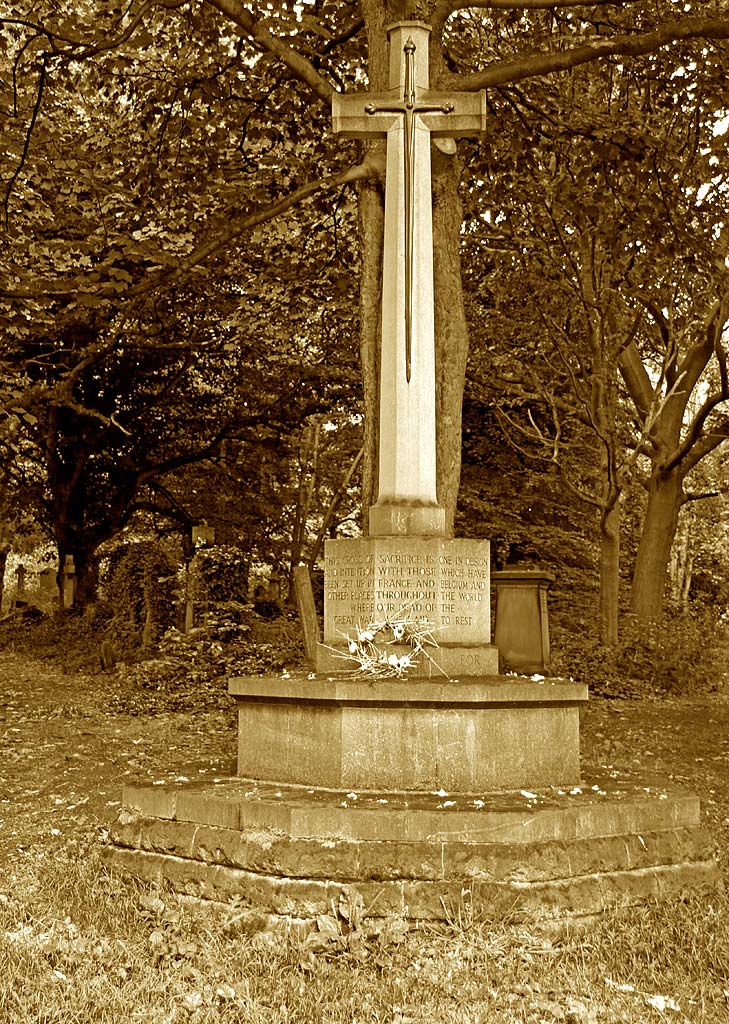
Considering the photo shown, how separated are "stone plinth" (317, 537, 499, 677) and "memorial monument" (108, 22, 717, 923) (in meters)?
0.01

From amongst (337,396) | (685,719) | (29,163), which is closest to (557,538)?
(337,396)

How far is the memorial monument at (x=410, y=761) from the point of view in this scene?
17.4 ft

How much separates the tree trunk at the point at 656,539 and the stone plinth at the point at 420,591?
1251cm

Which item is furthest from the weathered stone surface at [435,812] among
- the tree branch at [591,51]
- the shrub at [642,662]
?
the shrub at [642,662]

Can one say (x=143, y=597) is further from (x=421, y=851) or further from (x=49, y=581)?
(x=49, y=581)

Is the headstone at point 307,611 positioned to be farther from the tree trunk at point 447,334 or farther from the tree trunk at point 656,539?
the tree trunk at point 656,539

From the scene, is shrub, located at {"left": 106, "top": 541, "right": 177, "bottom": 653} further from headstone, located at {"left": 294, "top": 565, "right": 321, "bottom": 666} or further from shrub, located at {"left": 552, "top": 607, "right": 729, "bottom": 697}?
shrub, located at {"left": 552, "top": 607, "right": 729, "bottom": 697}

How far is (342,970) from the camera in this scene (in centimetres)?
471

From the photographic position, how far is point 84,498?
942 inches

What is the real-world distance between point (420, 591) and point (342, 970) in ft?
8.72

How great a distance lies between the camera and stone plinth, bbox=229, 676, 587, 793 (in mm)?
5980

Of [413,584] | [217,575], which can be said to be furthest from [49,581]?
[413,584]

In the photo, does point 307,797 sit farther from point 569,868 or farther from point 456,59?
point 456,59

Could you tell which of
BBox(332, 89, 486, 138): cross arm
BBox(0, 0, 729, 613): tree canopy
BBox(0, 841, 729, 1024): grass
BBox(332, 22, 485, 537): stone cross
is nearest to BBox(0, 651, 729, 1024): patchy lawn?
BBox(0, 841, 729, 1024): grass
